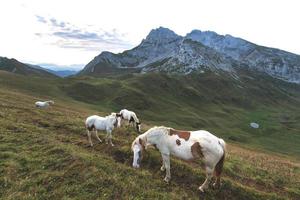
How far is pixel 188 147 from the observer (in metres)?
16.5

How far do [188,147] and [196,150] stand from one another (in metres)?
0.56

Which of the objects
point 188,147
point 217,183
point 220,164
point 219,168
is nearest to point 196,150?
point 188,147

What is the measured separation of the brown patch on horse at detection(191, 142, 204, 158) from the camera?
52.3 ft

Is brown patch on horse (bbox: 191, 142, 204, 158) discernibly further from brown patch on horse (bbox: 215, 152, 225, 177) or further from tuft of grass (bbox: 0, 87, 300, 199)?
tuft of grass (bbox: 0, 87, 300, 199)

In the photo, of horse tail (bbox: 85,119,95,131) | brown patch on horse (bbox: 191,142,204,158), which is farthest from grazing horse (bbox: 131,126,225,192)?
horse tail (bbox: 85,119,95,131)

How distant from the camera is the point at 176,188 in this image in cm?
1638

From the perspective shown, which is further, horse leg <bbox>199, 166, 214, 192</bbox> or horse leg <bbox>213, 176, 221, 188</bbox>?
horse leg <bbox>213, 176, 221, 188</bbox>

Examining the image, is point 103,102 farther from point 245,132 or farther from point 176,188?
point 176,188

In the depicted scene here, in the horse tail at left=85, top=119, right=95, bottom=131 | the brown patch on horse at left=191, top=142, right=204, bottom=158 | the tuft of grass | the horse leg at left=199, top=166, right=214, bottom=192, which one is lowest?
the tuft of grass

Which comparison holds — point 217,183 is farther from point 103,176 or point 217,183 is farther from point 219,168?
point 103,176

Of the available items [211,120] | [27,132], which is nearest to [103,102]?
[211,120]

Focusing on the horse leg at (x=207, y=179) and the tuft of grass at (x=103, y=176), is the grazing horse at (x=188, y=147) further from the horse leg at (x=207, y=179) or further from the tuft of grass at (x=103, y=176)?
the tuft of grass at (x=103, y=176)

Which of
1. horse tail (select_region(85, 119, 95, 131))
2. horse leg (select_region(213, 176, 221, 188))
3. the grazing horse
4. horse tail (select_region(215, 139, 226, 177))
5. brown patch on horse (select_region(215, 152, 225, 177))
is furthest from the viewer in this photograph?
horse tail (select_region(85, 119, 95, 131))

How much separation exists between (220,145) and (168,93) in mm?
164359
